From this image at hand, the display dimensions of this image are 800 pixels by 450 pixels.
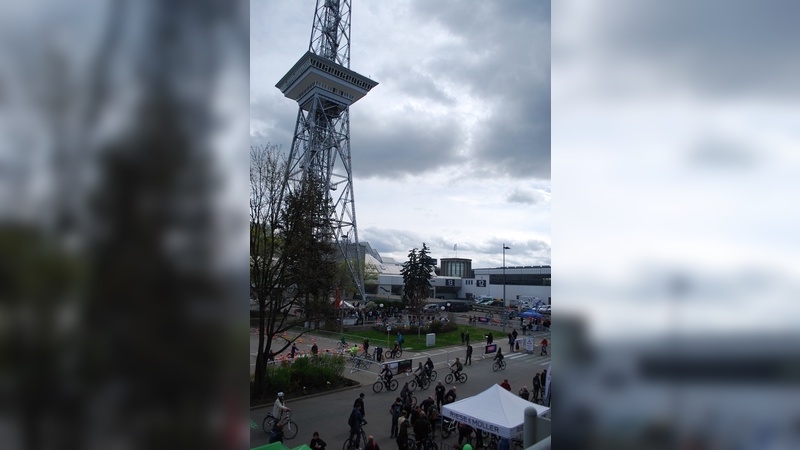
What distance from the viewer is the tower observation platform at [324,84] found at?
6134cm

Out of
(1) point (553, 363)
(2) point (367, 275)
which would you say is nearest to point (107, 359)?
(1) point (553, 363)

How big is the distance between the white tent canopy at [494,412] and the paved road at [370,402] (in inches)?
75.7

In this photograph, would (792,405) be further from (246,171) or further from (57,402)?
(57,402)

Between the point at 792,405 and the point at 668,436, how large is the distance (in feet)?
1.11

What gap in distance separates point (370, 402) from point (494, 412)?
21.7 feet

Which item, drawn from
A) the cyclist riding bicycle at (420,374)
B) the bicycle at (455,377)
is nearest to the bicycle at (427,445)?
the cyclist riding bicycle at (420,374)

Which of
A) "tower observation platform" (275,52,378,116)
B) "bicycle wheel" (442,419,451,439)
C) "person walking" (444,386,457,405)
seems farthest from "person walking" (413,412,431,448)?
"tower observation platform" (275,52,378,116)

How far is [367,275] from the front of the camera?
67.7 metres

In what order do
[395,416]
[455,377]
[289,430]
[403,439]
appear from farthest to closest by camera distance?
[455,377]
[395,416]
[289,430]
[403,439]

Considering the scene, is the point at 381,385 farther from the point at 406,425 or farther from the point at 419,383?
the point at 406,425

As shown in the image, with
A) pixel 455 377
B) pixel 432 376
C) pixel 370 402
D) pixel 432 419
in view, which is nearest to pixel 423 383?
pixel 432 376

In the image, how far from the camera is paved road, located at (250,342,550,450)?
515 inches

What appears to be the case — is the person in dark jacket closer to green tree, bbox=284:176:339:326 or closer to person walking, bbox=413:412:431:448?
person walking, bbox=413:412:431:448

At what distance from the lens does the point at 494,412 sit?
11.2 metres
